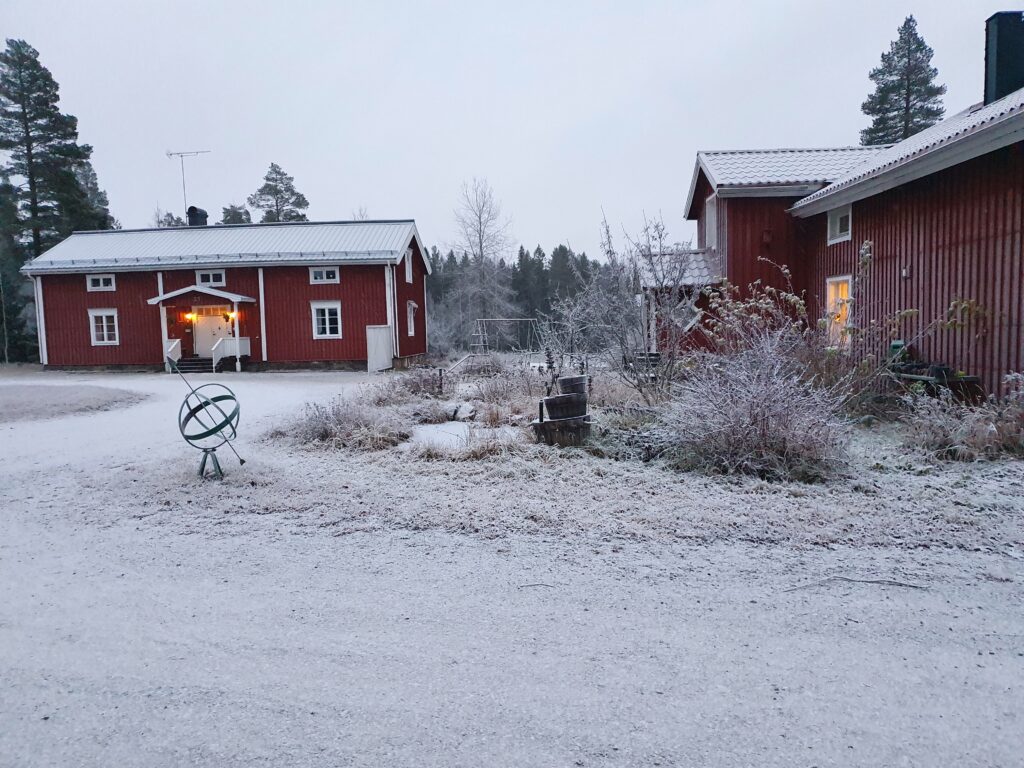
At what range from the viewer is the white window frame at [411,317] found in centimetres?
2359

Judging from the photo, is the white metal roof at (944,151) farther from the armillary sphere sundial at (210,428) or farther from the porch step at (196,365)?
the porch step at (196,365)

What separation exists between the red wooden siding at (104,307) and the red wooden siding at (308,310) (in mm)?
4569

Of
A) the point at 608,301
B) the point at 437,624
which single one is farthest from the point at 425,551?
the point at 608,301

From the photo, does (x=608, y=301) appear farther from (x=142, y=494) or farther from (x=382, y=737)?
(x=382, y=737)

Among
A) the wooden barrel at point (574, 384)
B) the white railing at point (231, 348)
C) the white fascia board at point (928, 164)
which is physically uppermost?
the white fascia board at point (928, 164)

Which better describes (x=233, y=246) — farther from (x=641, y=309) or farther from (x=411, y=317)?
(x=641, y=309)

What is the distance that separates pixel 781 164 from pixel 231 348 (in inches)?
696

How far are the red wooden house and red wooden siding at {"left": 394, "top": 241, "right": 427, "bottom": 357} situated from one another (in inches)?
437

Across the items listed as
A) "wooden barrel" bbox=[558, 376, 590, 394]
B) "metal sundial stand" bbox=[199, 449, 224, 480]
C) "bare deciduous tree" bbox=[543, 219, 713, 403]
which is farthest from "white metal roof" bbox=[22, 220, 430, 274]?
"metal sundial stand" bbox=[199, 449, 224, 480]

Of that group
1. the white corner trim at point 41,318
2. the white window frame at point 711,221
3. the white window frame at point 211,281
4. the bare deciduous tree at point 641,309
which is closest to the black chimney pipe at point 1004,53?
the white window frame at point 711,221

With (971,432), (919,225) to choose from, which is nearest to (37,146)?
(919,225)

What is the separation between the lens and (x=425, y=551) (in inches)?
163

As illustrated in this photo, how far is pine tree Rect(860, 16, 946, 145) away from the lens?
96.2 ft

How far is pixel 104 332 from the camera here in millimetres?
22859
